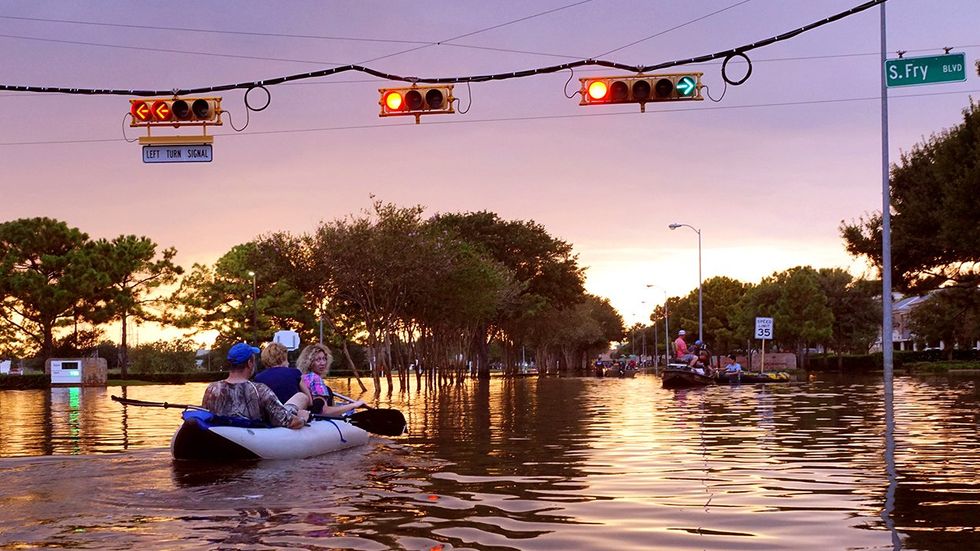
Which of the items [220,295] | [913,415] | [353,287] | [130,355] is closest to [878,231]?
[353,287]

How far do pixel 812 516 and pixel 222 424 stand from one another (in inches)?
310

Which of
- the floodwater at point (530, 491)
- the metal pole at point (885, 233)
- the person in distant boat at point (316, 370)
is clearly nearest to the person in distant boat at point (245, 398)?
the floodwater at point (530, 491)

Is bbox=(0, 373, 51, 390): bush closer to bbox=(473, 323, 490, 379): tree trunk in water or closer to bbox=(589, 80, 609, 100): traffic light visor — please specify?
bbox=(473, 323, 490, 379): tree trunk in water

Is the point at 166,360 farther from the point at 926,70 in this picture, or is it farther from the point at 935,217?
the point at 926,70

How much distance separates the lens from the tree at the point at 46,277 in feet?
252

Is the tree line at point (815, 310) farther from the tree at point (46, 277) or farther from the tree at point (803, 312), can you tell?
the tree at point (46, 277)

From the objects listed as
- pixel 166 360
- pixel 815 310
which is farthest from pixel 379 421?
pixel 166 360

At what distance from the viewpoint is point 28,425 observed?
25562 millimetres

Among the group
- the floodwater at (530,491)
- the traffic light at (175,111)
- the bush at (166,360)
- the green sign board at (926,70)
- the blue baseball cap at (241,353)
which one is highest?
the green sign board at (926,70)

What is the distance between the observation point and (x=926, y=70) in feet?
69.4

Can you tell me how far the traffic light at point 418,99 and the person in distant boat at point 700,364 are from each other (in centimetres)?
2543

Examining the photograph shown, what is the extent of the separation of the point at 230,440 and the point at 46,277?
69.1m

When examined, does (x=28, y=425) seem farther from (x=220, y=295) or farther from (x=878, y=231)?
(x=220, y=295)

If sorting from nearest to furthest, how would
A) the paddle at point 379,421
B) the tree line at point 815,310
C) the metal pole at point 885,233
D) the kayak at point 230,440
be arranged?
1. the kayak at point 230,440
2. the paddle at point 379,421
3. the metal pole at point 885,233
4. the tree line at point 815,310
